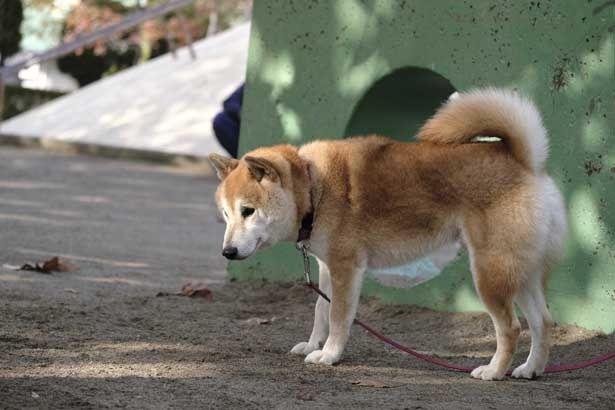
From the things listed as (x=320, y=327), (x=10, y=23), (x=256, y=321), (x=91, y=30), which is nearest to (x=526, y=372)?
(x=320, y=327)

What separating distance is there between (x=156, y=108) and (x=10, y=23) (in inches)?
204

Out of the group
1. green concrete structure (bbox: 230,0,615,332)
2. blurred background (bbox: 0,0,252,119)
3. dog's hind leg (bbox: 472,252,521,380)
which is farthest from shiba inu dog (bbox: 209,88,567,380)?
blurred background (bbox: 0,0,252,119)

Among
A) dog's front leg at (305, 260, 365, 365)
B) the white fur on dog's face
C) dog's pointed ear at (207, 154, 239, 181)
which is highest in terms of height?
dog's pointed ear at (207, 154, 239, 181)

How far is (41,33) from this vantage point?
112 ft

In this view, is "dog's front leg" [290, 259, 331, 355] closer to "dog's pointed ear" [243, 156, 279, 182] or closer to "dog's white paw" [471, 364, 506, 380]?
"dog's pointed ear" [243, 156, 279, 182]

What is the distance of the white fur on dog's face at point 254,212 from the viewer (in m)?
5.02

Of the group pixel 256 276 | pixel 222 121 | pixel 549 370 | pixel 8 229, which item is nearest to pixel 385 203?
pixel 549 370

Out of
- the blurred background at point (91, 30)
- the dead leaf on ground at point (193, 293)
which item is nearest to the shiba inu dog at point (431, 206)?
the dead leaf on ground at point (193, 293)

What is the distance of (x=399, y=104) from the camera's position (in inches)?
295

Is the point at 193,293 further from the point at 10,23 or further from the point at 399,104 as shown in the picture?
the point at 10,23

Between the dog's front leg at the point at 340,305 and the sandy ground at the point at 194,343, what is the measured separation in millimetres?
Answer: 85

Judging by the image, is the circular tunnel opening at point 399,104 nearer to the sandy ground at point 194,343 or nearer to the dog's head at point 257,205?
the sandy ground at point 194,343

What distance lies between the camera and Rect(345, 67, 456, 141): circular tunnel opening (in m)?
7.26

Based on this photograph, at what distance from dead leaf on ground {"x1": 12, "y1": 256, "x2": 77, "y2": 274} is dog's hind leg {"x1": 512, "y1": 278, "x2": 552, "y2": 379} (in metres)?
3.73
